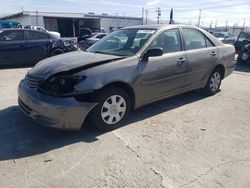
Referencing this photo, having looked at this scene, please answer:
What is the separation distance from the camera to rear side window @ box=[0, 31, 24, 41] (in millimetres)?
9266

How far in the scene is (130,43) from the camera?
4535 millimetres

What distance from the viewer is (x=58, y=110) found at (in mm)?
3332

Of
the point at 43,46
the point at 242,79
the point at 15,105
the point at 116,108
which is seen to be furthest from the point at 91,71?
the point at 43,46

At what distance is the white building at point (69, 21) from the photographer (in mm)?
31938

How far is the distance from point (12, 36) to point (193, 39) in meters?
7.16

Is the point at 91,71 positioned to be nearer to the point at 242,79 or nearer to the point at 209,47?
the point at 209,47

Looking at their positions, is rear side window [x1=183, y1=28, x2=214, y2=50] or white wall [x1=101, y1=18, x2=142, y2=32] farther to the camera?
white wall [x1=101, y1=18, x2=142, y2=32]

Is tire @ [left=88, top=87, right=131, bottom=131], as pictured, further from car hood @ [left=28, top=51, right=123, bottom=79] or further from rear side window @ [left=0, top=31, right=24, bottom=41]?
rear side window @ [left=0, top=31, right=24, bottom=41]

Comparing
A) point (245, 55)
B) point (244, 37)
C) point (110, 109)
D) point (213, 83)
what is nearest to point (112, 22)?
point (244, 37)

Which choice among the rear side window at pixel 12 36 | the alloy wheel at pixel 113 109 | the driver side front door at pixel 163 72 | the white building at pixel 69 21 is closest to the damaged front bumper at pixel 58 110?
the alloy wheel at pixel 113 109

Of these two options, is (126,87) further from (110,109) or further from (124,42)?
(124,42)

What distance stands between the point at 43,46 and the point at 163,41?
6676 mm

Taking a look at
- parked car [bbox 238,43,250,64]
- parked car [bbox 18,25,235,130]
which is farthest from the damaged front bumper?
parked car [bbox 238,43,250,64]

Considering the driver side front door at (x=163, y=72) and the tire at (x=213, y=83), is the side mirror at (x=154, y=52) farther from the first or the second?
the tire at (x=213, y=83)
